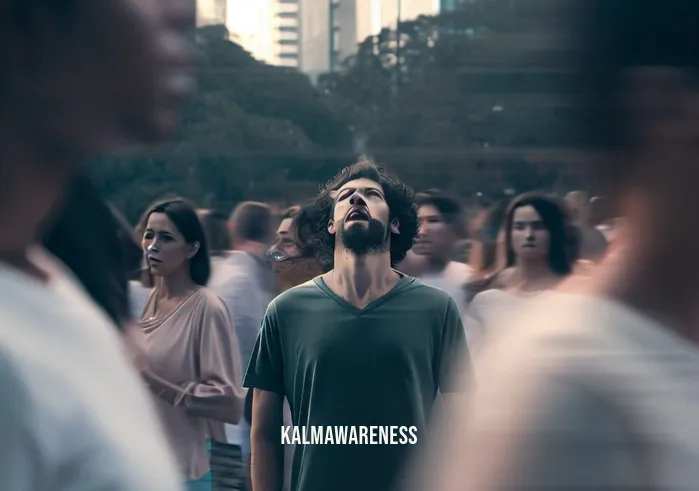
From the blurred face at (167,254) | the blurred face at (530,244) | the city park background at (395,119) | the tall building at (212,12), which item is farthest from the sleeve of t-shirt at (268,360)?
the tall building at (212,12)

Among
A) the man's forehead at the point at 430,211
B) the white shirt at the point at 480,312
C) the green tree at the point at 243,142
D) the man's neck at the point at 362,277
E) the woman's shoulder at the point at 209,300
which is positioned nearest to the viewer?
the green tree at the point at 243,142

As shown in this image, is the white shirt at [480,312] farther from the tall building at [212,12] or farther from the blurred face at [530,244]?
the tall building at [212,12]

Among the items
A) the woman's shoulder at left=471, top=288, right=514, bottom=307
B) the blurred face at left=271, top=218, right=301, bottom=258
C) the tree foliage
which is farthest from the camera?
Answer: the blurred face at left=271, top=218, right=301, bottom=258

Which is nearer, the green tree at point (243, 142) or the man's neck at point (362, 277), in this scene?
the green tree at point (243, 142)

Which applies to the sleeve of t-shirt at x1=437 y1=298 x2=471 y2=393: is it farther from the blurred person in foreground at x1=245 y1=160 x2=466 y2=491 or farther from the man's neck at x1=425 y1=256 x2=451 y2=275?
the man's neck at x1=425 y1=256 x2=451 y2=275

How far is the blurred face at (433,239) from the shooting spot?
2052 mm

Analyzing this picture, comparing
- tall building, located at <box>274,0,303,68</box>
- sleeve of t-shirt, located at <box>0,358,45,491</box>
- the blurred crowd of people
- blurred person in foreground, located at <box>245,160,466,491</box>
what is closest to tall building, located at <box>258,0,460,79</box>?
tall building, located at <box>274,0,303,68</box>

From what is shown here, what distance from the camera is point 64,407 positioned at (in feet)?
2.66

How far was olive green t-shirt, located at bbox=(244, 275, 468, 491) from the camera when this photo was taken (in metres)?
2.60

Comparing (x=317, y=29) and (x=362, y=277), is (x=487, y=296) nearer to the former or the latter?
(x=362, y=277)

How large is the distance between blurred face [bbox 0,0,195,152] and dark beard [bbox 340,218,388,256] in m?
1.91

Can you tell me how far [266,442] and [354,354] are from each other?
36cm

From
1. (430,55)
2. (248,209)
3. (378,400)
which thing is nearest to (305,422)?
(378,400)

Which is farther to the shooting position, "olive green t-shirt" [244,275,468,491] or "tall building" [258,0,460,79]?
"olive green t-shirt" [244,275,468,491]
